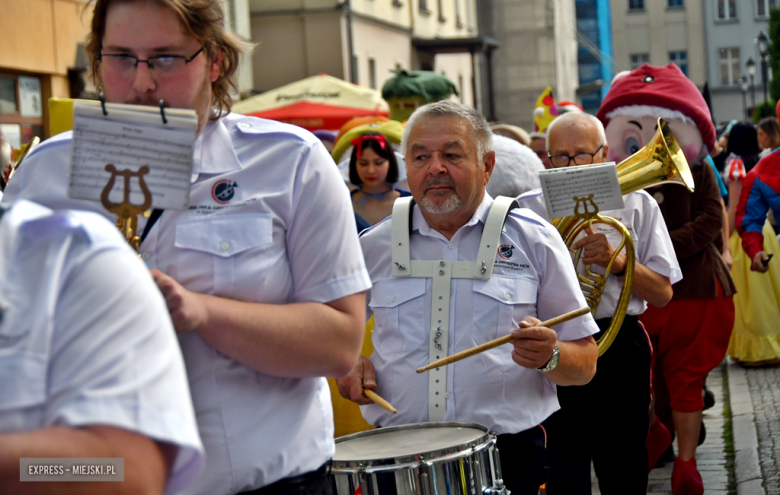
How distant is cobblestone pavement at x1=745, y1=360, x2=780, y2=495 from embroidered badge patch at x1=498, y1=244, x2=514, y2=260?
2546 millimetres

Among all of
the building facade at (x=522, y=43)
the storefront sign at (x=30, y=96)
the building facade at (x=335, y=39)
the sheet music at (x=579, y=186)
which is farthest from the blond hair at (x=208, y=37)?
the building facade at (x=522, y=43)

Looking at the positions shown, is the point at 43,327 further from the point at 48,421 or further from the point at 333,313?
the point at 333,313

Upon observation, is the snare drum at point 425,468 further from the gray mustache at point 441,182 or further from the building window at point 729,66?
the building window at point 729,66

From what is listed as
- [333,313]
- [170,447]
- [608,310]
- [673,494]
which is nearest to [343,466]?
[333,313]

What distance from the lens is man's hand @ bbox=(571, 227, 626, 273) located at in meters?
4.32

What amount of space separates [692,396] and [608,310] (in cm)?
132

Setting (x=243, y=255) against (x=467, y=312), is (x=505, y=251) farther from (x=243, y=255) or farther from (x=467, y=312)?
(x=243, y=255)

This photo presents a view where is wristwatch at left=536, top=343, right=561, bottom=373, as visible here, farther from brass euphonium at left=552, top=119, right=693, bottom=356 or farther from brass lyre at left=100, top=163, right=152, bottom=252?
brass lyre at left=100, top=163, right=152, bottom=252

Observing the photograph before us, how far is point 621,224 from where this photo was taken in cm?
429

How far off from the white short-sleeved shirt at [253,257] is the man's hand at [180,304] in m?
0.17

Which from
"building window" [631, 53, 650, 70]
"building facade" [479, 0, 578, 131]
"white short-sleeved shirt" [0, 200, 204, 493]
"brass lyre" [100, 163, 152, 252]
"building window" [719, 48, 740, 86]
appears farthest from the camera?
"building window" [631, 53, 650, 70]

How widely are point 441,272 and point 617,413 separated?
1.62 m

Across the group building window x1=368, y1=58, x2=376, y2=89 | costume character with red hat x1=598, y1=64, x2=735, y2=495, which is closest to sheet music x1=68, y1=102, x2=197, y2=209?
costume character with red hat x1=598, y1=64, x2=735, y2=495

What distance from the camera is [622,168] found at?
4520 mm
